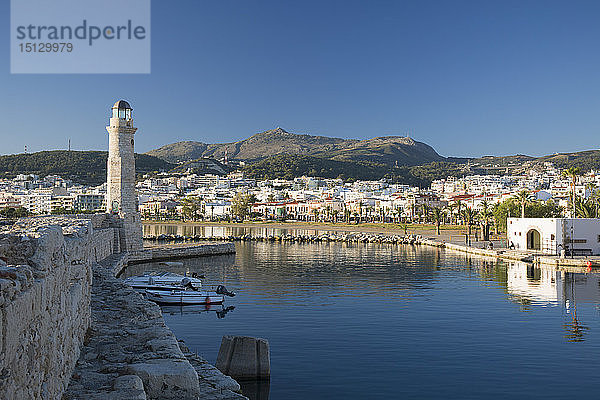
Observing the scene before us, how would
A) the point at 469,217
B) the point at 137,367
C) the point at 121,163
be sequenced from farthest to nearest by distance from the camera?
the point at 469,217 < the point at 121,163 < the point at 137,367

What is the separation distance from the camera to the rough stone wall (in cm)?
447

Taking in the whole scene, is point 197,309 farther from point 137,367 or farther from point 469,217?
point 469,217

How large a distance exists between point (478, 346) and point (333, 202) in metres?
129

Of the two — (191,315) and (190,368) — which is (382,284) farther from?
(190,368)

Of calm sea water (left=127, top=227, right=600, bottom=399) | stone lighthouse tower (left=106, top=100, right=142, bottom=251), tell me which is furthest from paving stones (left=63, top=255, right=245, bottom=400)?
stone lighthouse tower (left=106, top=100, right=142, bottom=251)

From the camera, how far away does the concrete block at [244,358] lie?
1314 cm

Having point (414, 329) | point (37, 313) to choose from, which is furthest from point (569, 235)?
point (37, 313)

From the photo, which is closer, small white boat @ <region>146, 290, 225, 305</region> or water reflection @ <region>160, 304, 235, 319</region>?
water reflection @ <region>160, 304, 235, 319</region>

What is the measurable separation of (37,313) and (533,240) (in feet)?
153

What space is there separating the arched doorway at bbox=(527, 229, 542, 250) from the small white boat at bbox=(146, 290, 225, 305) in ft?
99.5

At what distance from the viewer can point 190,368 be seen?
8.49 metres

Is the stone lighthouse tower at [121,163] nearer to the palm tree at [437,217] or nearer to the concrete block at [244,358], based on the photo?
the concrete block at [244,358]

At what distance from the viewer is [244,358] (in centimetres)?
1327

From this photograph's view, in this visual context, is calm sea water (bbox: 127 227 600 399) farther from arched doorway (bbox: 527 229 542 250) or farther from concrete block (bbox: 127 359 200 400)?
arched doorway (bbox: 527 229 542 250)
